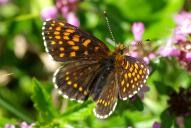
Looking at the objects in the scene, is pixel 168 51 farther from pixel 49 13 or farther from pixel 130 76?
pixel 49 13

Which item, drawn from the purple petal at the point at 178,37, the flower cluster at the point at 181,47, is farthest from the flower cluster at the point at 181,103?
the purple petal at the point at 178,37

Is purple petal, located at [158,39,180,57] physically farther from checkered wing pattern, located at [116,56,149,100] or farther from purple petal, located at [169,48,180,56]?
checkered wing pattern, located at [116,56,149,100]

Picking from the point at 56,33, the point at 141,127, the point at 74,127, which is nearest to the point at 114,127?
the point at 141,127

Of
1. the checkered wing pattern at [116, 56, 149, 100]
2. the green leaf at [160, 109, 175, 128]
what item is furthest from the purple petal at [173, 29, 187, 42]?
the checkered wing pattern at [116, 56, 149, 100]

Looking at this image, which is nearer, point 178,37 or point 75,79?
point 75,79

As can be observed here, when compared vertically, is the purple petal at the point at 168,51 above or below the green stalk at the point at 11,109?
above

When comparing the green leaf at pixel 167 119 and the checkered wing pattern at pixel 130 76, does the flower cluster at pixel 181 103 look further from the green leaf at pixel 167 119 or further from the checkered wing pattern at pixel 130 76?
the checkered wing pattern at pixel 130 76

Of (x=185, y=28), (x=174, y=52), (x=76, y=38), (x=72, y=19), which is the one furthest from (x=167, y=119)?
(x=72, y=19)
